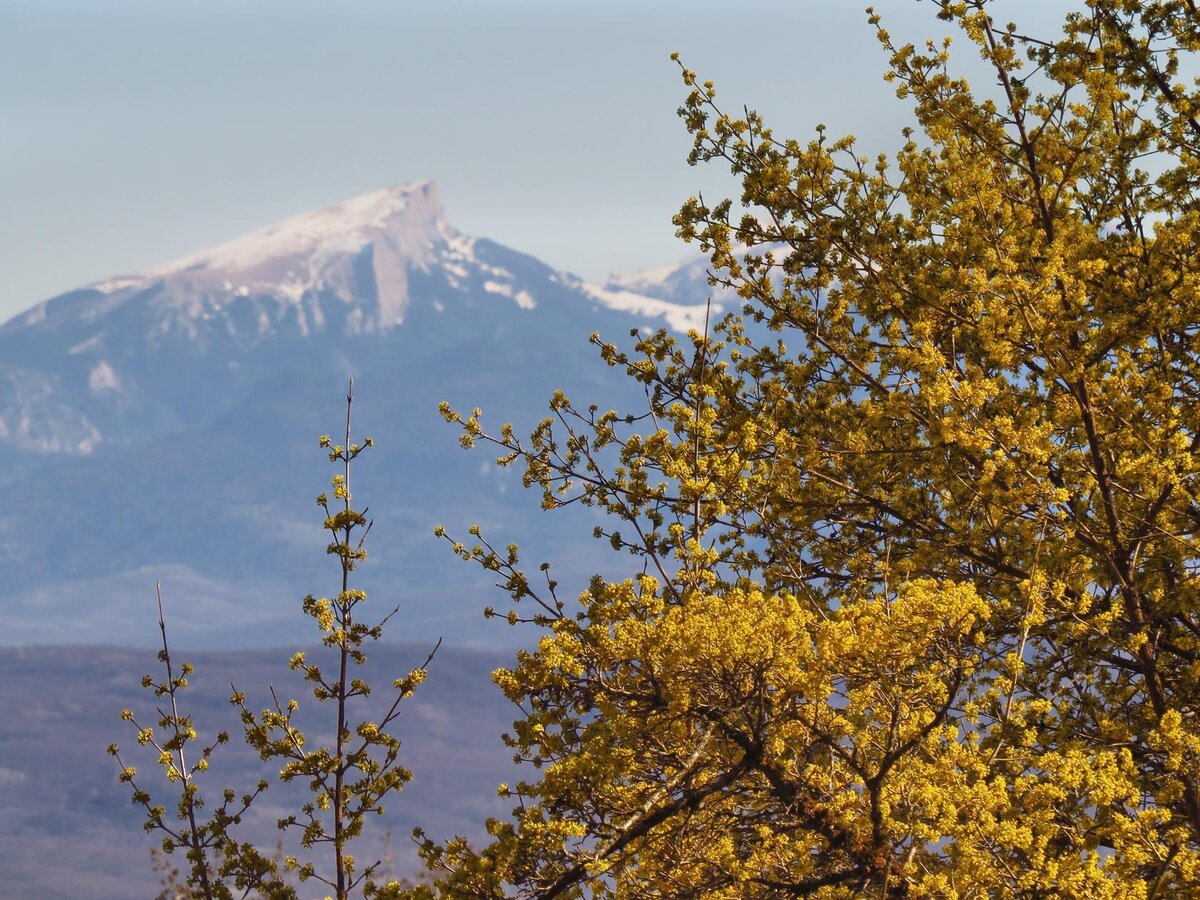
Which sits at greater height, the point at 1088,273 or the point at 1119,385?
the point at 1088,273

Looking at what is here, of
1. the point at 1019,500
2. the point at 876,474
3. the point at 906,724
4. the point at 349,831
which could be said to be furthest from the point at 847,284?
the point at 349,831

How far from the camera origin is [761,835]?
10.3 meters

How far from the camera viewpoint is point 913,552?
13031 mm

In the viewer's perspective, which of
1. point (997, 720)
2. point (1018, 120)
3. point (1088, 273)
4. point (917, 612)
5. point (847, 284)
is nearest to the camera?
point (917, 612)

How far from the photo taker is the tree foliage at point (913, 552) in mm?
9336

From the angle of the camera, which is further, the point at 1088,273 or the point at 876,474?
the point at 876,474

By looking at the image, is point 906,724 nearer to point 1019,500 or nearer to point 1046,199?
point 1019,500

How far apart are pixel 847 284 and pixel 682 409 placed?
358 centimetres

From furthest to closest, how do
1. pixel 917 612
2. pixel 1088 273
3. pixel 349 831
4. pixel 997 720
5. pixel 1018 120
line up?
1. pixel 1018 120
2. pixel 1088 273
3. pixel 997 720
4. pixel 349 831
5. pixel 917 612

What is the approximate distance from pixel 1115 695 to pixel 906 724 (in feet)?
13.3

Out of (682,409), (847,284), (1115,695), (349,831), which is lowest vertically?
(349,831)

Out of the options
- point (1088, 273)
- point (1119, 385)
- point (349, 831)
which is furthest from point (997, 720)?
point (349, 831)

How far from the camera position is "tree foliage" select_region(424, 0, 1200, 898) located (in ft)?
30.6

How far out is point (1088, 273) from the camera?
39.6 ft
